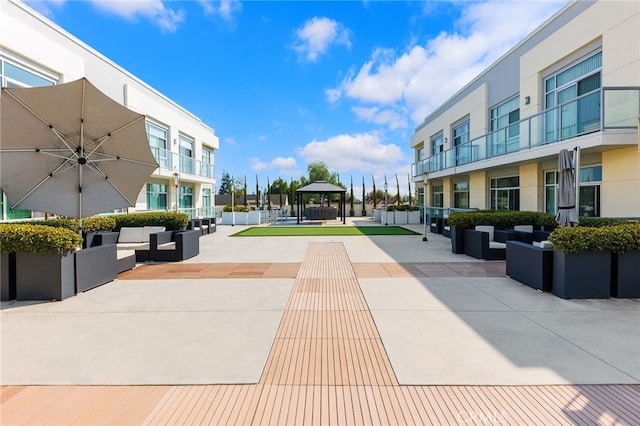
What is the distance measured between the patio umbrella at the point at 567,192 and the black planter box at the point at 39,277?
10.1 metres

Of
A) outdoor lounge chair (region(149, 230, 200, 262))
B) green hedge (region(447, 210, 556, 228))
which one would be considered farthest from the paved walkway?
green hedge (region(447, 210, 556, 228))

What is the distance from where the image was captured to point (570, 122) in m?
9.87

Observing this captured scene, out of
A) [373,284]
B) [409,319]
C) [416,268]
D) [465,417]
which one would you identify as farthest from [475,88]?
[465,417]

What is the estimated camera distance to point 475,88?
18938 mm

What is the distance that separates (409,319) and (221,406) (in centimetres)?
291

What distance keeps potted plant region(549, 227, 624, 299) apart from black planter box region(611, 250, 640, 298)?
16cm

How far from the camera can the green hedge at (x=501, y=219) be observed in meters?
10.6

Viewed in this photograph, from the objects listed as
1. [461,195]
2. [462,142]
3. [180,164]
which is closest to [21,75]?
[180,164]

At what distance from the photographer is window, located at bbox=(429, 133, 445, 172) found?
20.6 meters

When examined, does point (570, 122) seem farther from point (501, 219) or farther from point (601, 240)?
point (601, 240)

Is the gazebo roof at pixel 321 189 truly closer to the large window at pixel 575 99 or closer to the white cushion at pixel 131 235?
the white cushion at pixel 131 235

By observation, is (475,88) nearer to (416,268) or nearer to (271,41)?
(271,41)

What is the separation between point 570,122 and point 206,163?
2234cm

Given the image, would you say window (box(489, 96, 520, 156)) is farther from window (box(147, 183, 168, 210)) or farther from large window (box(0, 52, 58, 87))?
window (box(147, 183, 168, 210))
